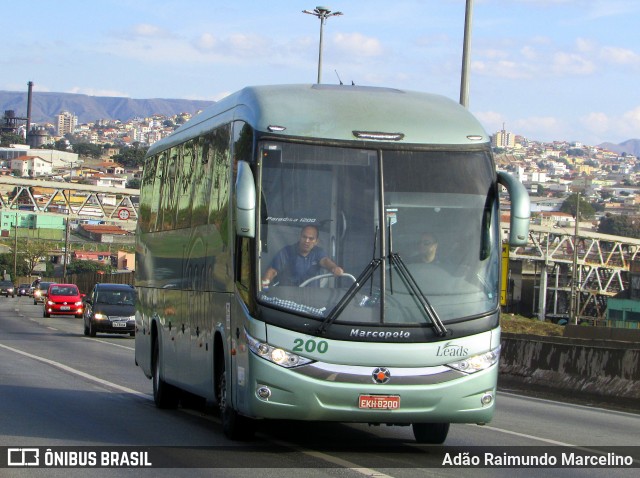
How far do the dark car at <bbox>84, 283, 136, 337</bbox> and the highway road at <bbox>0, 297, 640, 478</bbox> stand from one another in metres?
17.2

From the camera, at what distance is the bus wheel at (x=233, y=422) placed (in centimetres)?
1167

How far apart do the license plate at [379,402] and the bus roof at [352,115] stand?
226 cm

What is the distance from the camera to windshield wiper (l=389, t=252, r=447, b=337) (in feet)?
34.8

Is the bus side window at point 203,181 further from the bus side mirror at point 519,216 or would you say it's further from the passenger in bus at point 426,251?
the bus side mirror at point 519,216

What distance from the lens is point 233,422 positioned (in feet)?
38.5

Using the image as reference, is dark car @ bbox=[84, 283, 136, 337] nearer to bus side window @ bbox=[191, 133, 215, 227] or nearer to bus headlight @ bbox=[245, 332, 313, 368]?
bus side window @ bbox=[191, 133, 215, 227]

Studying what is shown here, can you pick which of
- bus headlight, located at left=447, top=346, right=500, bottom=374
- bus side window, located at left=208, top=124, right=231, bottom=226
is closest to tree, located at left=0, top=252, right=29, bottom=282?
bus side window, located at left=208, top=124, right=231, bottom=226

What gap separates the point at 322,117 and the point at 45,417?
5096mm

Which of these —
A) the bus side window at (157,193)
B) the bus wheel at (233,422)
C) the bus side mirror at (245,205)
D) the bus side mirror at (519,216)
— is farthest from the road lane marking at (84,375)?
the bus side mirror at (519,216)

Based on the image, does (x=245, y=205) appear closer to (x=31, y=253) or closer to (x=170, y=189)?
(x=170, y=189)

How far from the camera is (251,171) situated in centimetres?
1077

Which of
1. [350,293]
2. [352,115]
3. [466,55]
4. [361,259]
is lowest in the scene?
[350,293]

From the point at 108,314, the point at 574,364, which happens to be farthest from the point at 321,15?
the point at 574,364

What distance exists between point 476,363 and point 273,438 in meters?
2.51
